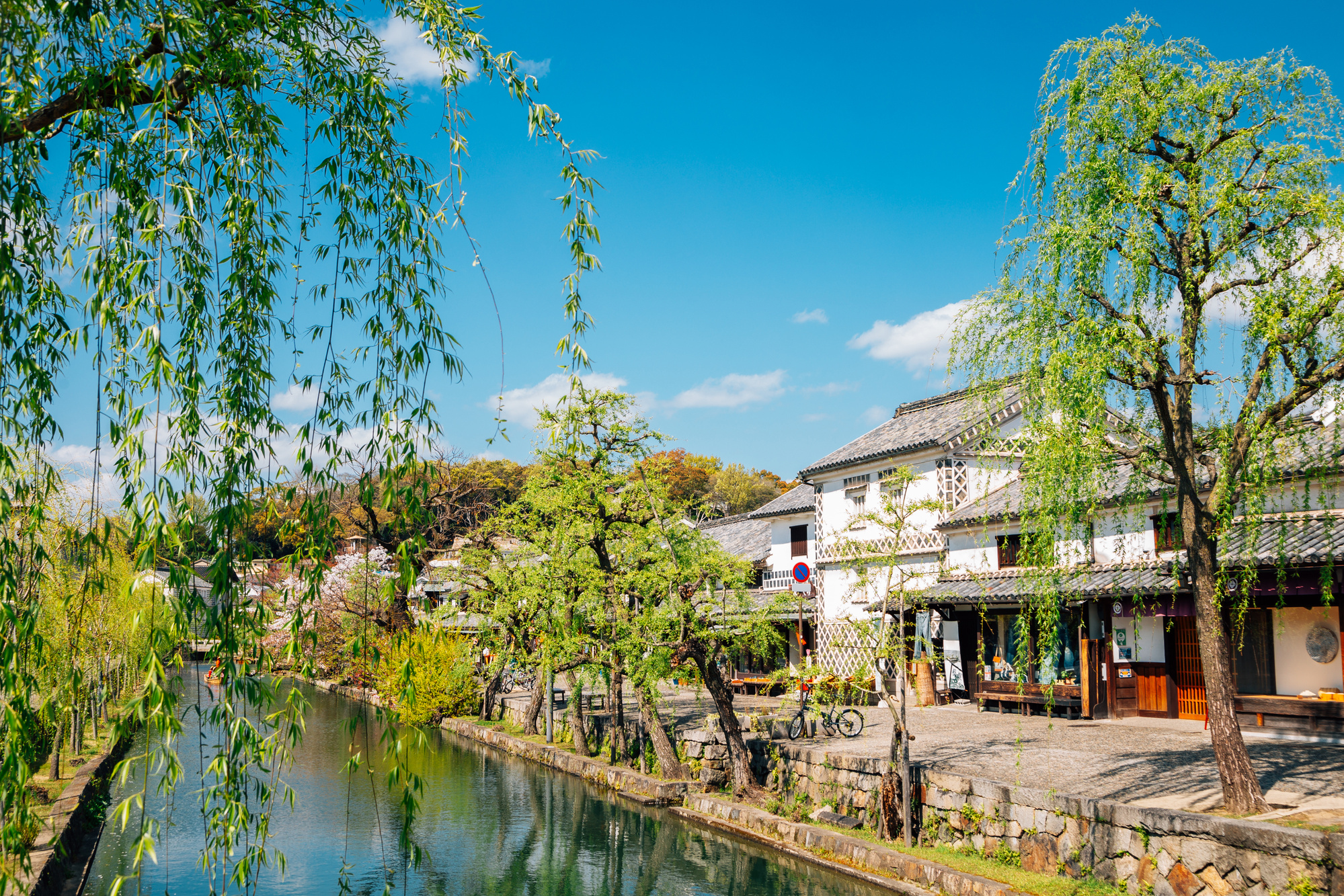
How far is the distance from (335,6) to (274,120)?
0.76m

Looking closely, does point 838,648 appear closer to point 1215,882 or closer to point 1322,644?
point 1322,644

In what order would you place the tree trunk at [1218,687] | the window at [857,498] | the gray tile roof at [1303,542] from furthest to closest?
the window at [857,498]
the gray tile roof at [1303,542]
the tree trunk at [1218,687]

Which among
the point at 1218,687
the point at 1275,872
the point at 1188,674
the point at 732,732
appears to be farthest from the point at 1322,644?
the point at 732,732

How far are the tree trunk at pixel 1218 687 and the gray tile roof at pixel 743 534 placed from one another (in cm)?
2218

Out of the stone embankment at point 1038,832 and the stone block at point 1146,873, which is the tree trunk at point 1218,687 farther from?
the stone block at point 1146,873

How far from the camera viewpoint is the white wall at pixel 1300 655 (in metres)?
15.2

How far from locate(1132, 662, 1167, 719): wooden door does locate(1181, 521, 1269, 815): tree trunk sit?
986cm

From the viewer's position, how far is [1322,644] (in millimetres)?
15336

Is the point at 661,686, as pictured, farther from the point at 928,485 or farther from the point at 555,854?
the point at 555,854

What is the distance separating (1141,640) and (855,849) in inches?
407

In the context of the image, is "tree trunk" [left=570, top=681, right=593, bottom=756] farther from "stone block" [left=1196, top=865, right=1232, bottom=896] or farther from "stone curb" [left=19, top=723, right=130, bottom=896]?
"stone block" [left=1196, top=865, right=1232, bottom=896]

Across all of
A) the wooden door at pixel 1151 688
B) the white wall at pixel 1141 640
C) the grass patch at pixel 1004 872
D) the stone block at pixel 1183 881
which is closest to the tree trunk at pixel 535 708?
the grass patch at pixel 1004 872

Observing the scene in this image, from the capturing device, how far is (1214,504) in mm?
9414

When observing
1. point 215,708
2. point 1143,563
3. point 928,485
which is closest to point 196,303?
point 215,708
